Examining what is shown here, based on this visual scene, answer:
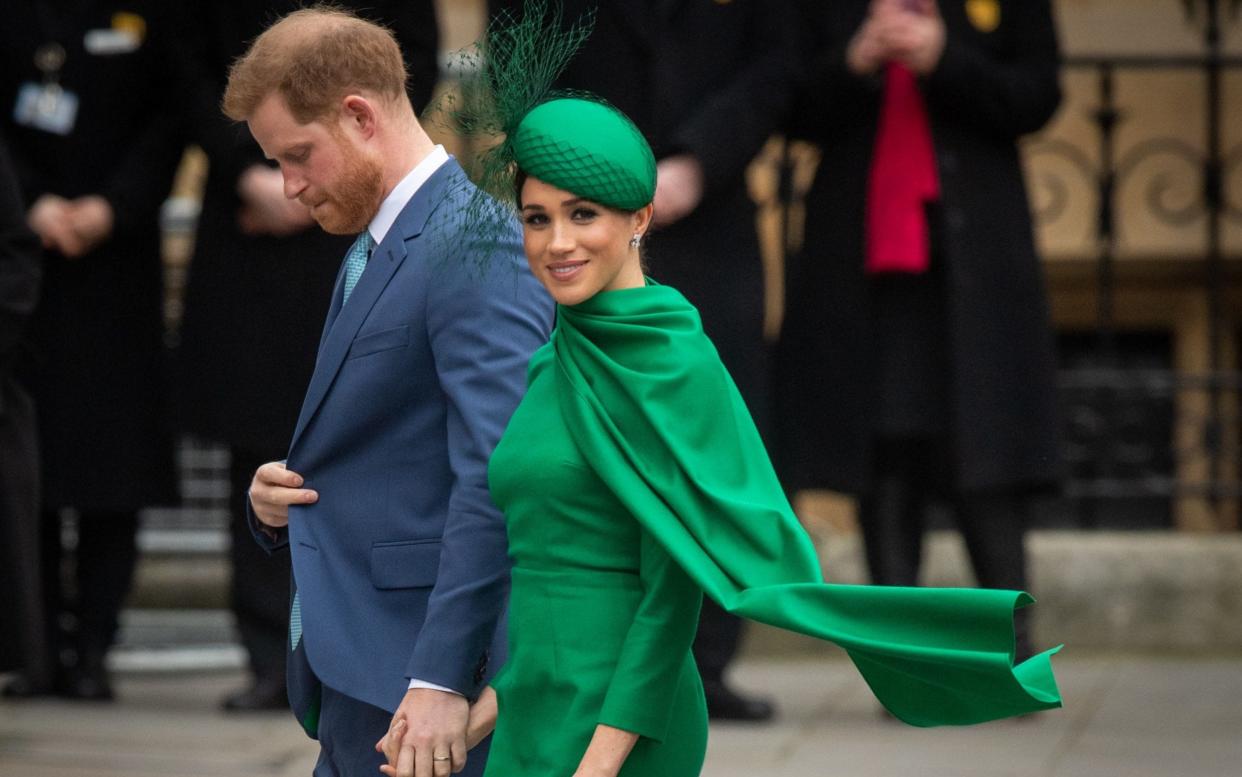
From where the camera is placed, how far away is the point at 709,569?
2.44m

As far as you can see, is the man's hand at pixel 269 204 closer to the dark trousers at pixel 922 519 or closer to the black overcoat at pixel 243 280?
the black overcoat at pixel 243 280

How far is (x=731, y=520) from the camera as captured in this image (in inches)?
97.2

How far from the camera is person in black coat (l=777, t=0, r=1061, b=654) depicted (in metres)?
5.27

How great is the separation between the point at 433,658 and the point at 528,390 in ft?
1.15

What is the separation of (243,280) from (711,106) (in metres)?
1.27

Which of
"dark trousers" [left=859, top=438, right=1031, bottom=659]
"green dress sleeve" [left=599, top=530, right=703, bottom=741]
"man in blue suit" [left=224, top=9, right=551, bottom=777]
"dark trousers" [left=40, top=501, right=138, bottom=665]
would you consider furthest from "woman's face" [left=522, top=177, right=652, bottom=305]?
"dark trousers" [left=40, top=501, right=138, bottom=665]

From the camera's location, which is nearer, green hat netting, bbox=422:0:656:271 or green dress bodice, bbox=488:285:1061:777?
green dress bodice, bbox=488:285:1061:777

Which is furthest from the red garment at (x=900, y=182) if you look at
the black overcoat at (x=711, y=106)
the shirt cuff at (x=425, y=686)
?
the shirt cuff at (x=425, y=686)

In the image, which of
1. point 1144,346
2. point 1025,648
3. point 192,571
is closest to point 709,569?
point 1025,648

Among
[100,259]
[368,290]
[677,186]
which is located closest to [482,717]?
[368,290]

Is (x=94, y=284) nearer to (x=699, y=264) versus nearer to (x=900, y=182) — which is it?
(x=699, y=264)

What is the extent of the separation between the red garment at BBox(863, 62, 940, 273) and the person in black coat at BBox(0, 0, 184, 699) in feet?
6.20

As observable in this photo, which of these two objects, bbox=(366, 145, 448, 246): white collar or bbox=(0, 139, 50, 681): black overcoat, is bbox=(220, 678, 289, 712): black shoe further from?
bbox=(366, 145, 448, 246): white collar

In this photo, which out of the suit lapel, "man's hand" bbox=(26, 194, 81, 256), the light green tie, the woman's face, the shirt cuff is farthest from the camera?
"man's hand" bbox=(26, 194, 81, 256)
